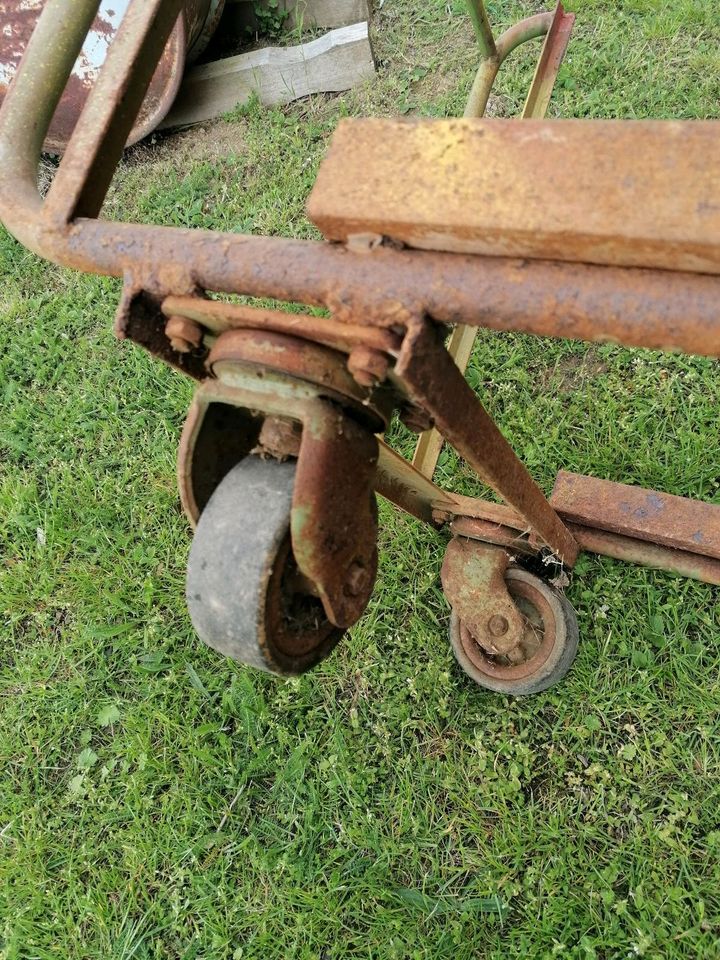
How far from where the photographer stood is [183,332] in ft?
4.38

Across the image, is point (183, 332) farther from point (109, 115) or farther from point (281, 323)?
point (109, 115)

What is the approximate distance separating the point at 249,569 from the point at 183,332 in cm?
43

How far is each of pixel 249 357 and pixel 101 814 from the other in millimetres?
1908

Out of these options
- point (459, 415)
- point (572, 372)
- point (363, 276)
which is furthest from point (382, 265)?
point (572, 372)

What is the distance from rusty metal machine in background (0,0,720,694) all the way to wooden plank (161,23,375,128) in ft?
8.01

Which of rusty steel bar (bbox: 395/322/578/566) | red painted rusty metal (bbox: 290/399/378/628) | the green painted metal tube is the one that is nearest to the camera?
rusty steel bar (bbox: 395/322/578/566)

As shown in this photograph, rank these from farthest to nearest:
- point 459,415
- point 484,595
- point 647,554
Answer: point 647,554
point 484,595
point 459,415

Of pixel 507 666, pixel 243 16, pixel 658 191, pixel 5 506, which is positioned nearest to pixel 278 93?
pixel 243 16

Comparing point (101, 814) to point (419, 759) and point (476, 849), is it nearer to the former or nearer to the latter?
point (419, 759)

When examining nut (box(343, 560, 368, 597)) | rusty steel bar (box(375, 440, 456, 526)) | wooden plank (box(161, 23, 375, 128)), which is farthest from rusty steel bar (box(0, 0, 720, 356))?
wooden plank (box(161, 23, 375, 128))

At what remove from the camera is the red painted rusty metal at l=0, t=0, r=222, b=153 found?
3.47 m

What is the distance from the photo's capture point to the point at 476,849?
87.4 inches

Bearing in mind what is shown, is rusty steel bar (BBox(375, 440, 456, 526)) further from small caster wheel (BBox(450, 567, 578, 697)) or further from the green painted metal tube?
the green painted metal tube

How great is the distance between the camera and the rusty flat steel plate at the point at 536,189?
3.22ft
